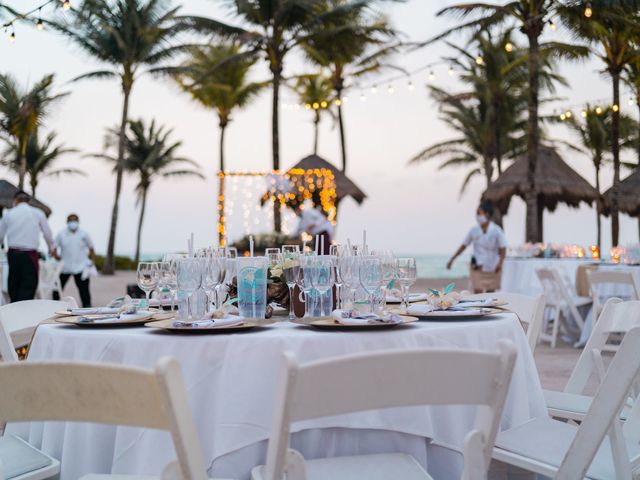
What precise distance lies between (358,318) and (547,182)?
1941 centimetres

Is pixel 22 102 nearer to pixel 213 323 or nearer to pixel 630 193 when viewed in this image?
pixel 630 193

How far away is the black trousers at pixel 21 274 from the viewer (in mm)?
9062

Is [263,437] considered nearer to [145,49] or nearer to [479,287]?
[479,287]

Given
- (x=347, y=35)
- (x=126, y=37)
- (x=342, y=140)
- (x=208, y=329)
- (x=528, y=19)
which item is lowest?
(x=208, y=329)

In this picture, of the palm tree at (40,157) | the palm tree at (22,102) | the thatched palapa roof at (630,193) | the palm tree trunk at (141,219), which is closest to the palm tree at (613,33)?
the thatched palapa roof at (630,193)

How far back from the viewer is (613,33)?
18109mm

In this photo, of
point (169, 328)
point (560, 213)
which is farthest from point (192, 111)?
point (169, 328)

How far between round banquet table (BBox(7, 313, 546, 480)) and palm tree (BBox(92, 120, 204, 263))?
32465 mm

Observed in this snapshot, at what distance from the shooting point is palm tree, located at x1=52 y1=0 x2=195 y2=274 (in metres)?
24.2

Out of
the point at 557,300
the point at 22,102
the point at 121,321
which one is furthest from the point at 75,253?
the point at 22,102

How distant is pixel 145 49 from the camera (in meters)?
24.7

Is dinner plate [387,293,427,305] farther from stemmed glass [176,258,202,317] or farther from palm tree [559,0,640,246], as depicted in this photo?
palm tree [559,0,640,246]

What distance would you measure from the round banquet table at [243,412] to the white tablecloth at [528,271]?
7.49 m

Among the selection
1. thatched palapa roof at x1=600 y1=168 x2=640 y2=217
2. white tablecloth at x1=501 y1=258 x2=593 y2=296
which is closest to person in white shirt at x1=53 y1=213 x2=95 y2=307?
white tablecloth at x1=501 y1=258 x2=593 y2=296
